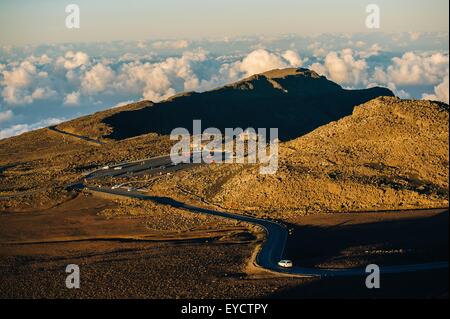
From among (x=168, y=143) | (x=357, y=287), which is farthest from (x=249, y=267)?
(x=168, y=143)

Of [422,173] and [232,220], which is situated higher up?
[422,173]

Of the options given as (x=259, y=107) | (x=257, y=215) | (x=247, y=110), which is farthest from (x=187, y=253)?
(x=259, y=107)

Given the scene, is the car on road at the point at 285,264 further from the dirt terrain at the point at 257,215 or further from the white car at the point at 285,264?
the dirt terrain at the point at 257,215

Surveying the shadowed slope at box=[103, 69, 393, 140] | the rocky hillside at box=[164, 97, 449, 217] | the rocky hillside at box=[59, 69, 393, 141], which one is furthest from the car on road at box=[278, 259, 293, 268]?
the shadowed slope at box=[103, 69, 393, 140]

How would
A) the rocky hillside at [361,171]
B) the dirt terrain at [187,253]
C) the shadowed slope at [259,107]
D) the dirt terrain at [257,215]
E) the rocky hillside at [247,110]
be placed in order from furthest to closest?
the shadowed slope at [259,107], the rocky hillside at [247,110], the rocky hillside at [361,171], the dirt terrain at [257,215], the dirt terrain at [187,253]

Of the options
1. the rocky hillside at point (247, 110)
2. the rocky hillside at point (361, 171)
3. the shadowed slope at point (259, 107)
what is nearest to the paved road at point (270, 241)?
the rocky hillside at point (361, 171)

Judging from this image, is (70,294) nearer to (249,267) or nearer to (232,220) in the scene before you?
(249,267)

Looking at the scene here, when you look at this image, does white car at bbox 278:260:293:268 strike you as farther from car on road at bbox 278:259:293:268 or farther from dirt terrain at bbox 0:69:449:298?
dirt terrain at bbox 0:69:449:298

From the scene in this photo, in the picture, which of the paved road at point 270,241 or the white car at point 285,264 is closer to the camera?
the paved road at point 270,241
